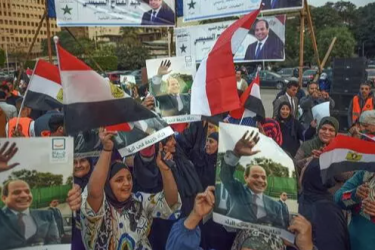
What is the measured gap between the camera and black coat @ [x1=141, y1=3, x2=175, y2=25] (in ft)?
25.3

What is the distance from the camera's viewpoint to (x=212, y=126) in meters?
3.93

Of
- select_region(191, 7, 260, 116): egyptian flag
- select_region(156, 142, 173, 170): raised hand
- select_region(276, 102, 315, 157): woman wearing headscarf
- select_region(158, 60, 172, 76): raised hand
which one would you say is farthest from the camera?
select_region(276, 102, 315, 157): woman wearing headscarf

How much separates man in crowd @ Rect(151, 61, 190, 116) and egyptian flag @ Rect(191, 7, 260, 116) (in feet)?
2.89

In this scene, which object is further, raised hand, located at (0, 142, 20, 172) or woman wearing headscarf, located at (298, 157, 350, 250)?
woman wearing headscarf, located at (298, 157, 350, 250)

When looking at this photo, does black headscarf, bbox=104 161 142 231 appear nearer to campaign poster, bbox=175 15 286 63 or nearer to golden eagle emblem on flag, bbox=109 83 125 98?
golden eagle emblem on flag, bbox=109 83 125 98

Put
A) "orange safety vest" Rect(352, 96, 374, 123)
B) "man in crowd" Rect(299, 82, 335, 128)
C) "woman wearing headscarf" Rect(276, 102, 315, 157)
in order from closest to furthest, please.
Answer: "woman wearing headscarf" Rect(276, 102, 315, 157), "man in crowd" Rect(299, 82, 335, 128), "orange safety vest" Rect(352, 96, 374, 123)

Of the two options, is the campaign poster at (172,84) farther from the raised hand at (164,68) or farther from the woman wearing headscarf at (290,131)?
the woman wearing headscarf at (290,131)

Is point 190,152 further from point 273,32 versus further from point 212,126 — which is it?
point 273,32

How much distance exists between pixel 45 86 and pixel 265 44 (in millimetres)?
4155

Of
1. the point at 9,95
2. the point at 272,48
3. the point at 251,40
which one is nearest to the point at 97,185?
the point at 272,48

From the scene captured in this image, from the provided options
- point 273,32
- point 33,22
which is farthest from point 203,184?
point 33,22

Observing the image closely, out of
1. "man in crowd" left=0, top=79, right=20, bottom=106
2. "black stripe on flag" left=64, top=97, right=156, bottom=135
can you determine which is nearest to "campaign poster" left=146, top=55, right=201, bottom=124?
"black stripe on flag" left=64, top=97, right=156, bottom=135

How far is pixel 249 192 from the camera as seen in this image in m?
2.25

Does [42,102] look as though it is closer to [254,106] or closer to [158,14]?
[254,106]
